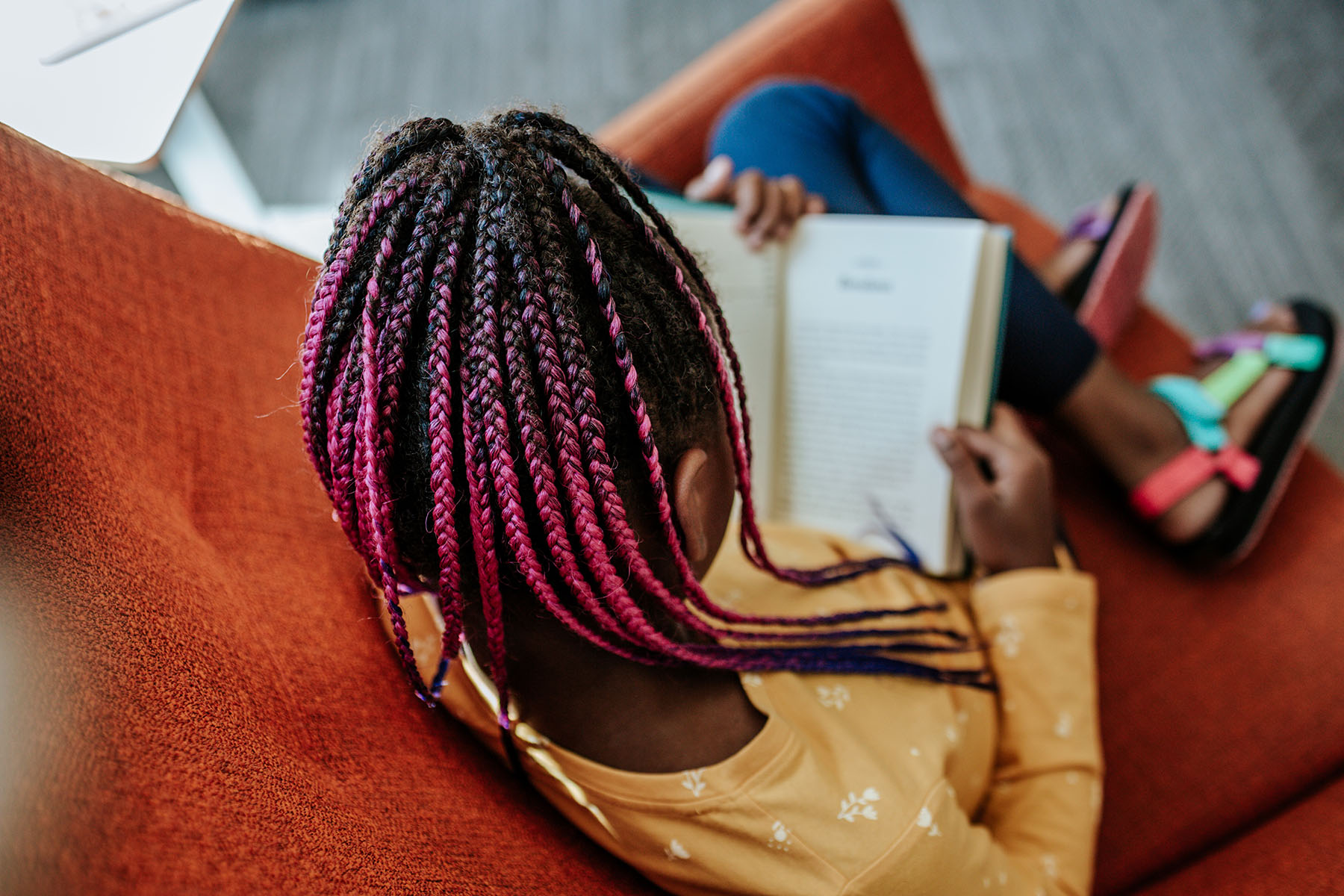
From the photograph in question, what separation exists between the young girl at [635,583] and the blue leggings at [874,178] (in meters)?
0.21

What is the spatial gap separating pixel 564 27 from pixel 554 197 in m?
1.73

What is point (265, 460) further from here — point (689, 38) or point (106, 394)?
point (689, 38)

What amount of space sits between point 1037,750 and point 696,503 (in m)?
0.41

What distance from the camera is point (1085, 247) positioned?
111 centimetres

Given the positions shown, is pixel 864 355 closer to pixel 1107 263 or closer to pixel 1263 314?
pixel 1107 263

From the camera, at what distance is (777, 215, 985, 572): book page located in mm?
712

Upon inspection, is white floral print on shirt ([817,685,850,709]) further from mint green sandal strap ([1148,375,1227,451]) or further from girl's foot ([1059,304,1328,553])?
mint green sandal strap ([1148,375,1227,451])

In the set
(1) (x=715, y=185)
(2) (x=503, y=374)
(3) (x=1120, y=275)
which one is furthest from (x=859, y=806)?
(3) (x=1120, y=275)

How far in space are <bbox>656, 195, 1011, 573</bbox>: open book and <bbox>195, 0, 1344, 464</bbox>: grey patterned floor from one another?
92 cm

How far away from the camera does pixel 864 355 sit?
757mm

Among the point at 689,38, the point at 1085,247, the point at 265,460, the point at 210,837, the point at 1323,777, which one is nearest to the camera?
the point at 210,837

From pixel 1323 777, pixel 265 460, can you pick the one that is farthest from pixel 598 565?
pixel 1323 777

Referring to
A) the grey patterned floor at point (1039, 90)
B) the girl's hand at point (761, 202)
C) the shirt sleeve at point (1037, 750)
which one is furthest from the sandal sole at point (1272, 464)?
the girl's hand at point (761, 202)

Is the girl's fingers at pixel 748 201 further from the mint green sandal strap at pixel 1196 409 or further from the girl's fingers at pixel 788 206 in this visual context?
the mint green sandal strap at pixel 1196 409
